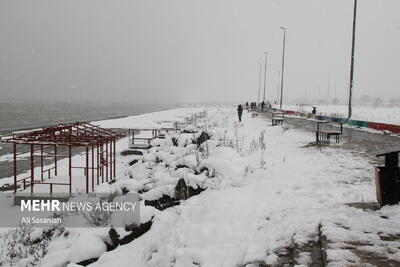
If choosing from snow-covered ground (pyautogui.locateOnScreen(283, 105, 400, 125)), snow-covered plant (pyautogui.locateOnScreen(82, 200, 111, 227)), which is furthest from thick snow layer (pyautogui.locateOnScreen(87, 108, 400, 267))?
snow-covered ground (pyautogui.locateOnScreen(283, 105, 400, 125))

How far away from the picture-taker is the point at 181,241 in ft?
18.5

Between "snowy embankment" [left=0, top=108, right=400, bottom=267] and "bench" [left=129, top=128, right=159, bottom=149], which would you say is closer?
"snowy embankment" [left=0, top=108, right=400, bottom=267]

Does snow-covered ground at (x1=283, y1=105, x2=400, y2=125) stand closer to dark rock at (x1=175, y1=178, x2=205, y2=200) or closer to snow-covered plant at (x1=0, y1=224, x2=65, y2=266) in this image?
dark rock at (x1=175, y1=178, x2=205, y2=200)

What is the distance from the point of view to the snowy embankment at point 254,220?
4.57 meters

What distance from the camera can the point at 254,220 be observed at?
5.81 m

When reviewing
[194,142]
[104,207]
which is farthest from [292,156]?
[104,207]

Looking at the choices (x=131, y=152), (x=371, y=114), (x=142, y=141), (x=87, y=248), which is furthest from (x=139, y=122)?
(x=87, y=248)

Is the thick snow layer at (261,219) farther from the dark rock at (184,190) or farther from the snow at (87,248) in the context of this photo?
the dark rock at (184,190)

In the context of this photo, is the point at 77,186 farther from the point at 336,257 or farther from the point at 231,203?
the point at 336,257

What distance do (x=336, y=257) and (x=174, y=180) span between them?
5.79 m

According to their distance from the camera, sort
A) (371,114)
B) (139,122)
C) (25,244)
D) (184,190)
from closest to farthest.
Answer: (184,190) < (25,244) < (371,114) < (139,122)

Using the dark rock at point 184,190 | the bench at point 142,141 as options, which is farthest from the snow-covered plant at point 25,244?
the bench at point 142,141

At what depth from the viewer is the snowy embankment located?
4.57m

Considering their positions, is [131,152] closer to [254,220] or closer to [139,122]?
Result: [139,122]
